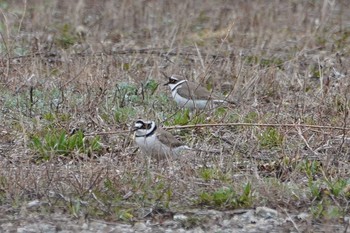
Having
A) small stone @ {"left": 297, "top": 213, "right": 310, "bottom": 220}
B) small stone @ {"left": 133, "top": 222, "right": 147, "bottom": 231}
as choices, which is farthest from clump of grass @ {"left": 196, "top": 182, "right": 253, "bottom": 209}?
small stone @ {"left": 133, "top": 222, "right": 147, "bottom": 231}

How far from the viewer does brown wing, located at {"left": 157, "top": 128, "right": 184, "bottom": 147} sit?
804cm

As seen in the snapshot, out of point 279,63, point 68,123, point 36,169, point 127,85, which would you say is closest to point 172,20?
point 279,63

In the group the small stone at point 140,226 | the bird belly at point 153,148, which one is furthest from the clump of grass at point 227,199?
the bird belly at point 153,148

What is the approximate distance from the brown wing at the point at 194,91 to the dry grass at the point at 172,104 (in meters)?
0.25

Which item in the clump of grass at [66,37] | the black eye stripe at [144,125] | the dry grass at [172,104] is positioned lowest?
the clump of grass at [66,37]

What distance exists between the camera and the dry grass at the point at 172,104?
695cm

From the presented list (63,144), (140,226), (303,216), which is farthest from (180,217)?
(63,144)

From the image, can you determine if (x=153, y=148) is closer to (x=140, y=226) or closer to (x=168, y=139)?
(x=168, y=139)

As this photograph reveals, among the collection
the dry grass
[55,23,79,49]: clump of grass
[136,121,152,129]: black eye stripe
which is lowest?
[55,23,79,49]: clump of grass

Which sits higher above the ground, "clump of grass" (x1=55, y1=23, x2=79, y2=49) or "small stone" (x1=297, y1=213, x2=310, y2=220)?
"small stone" (x1=297, y1=213, x2=310, y2=220)

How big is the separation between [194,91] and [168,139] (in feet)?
5.89

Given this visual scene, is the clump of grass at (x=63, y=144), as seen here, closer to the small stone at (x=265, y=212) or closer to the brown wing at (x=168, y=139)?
the brown wing at (x=168, y=139)

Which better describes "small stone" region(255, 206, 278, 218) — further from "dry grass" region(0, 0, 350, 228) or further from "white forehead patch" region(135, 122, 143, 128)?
"white forehead patch" region(135, 122, 143, 128)

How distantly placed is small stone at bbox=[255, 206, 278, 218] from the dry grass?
0.09 m
